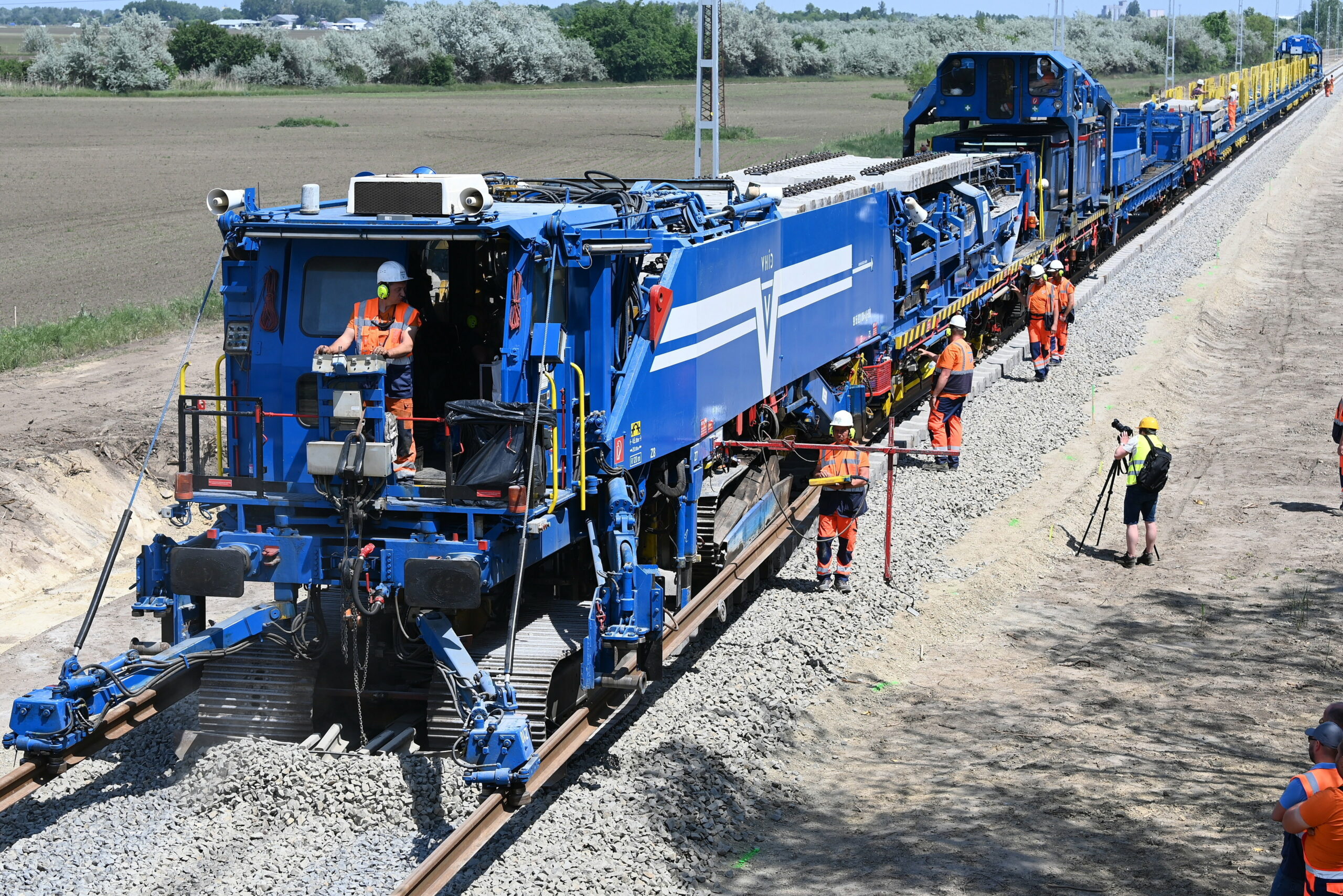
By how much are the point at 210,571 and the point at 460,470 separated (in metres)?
1.55

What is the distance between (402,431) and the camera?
28.8ft

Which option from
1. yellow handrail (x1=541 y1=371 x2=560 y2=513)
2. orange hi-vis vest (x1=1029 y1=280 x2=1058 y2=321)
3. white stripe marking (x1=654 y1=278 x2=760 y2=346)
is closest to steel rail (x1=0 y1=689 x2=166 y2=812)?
yellow handrail (x1=541 y1=371 x2=560 y2=513)

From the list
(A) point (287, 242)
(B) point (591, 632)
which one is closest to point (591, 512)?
(B) point (591, 632)

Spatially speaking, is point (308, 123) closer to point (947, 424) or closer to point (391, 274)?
point (947, 424)

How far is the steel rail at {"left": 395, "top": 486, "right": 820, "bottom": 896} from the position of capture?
284 inches

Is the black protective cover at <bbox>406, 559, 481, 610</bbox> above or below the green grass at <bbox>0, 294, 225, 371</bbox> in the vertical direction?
below

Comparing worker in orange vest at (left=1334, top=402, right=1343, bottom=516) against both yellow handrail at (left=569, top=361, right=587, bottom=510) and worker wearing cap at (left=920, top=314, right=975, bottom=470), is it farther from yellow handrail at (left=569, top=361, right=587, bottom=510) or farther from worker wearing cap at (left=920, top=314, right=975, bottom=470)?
yellow handrail at (left=569, top=361, right=587, bottom=510)

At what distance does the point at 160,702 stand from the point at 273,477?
1576mm

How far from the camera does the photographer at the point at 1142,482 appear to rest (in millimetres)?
13758

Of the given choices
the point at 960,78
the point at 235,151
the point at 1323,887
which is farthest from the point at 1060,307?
the point at 235,151

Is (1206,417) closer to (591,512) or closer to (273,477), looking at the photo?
(591,512)

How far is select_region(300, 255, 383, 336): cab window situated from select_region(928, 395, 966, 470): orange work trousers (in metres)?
8.73

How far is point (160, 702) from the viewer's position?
30.2ft

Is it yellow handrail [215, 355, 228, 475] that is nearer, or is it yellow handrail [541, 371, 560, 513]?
yellow handrail [541, 371, 560, 513]
